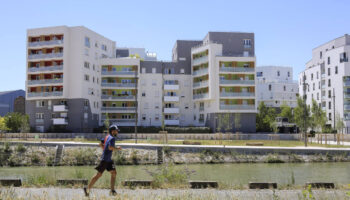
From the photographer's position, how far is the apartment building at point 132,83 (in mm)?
65062

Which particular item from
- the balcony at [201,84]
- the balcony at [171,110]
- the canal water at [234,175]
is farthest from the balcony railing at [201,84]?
the canal water at [234,175]

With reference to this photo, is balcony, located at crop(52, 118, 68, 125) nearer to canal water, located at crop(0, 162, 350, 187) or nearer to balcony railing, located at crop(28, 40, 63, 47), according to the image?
balcony railing, located at crop(28, 40, 63, 47)

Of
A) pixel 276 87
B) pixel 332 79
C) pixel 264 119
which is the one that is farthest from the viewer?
pixel 276 87

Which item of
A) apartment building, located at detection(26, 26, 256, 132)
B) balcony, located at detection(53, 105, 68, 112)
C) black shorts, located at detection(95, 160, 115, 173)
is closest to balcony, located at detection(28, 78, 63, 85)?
apartment building, located at detection(26, 26, 256, 132)

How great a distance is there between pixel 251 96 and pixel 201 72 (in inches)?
420

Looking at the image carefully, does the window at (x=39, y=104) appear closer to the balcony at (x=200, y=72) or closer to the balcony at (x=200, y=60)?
the balcony at (x=200, y=72)

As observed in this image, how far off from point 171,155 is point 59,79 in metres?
34.6

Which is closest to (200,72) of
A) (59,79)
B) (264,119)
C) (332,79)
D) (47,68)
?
(264,119)

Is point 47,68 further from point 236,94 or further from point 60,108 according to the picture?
point 236,94

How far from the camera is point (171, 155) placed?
124 feet

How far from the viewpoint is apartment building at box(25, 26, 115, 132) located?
212 ft

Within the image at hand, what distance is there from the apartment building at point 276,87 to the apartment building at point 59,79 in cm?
5218

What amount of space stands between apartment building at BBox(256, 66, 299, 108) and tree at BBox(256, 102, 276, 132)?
1412 centimetres

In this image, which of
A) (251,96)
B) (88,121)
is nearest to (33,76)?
(88,121)
